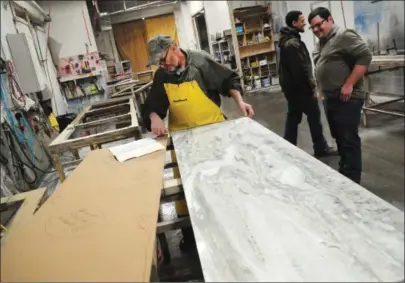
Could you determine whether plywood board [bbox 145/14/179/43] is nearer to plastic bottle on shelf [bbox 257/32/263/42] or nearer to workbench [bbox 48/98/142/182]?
plastic bottle on shelf [bbox 257/32/263/42]

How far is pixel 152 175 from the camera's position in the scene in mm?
1200

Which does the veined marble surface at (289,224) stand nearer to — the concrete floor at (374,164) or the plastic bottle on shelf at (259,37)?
the concrete floor at (374,164)

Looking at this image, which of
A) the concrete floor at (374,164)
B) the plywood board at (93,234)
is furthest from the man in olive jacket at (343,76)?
the plywood board at (93,234)

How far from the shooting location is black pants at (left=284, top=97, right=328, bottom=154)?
2.97 meters

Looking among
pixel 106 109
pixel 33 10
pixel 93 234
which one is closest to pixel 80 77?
pixel 33 10

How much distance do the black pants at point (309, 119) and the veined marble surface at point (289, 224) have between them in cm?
192

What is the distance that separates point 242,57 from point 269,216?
6.90 meters

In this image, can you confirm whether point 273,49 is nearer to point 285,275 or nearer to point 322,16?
point 322,16

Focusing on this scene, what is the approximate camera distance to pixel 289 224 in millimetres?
765

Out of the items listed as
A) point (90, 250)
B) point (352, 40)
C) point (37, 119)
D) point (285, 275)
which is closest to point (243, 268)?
point (285, 275)

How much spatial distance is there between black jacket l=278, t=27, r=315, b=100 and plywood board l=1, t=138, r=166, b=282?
1945 millimetres

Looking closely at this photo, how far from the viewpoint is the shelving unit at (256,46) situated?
7.10m

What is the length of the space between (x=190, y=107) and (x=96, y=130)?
45.1 inches

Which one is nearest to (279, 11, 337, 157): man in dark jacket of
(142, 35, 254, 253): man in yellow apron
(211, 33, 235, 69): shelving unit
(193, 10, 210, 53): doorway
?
(142, 35, 254, 253): man in yellow apron
